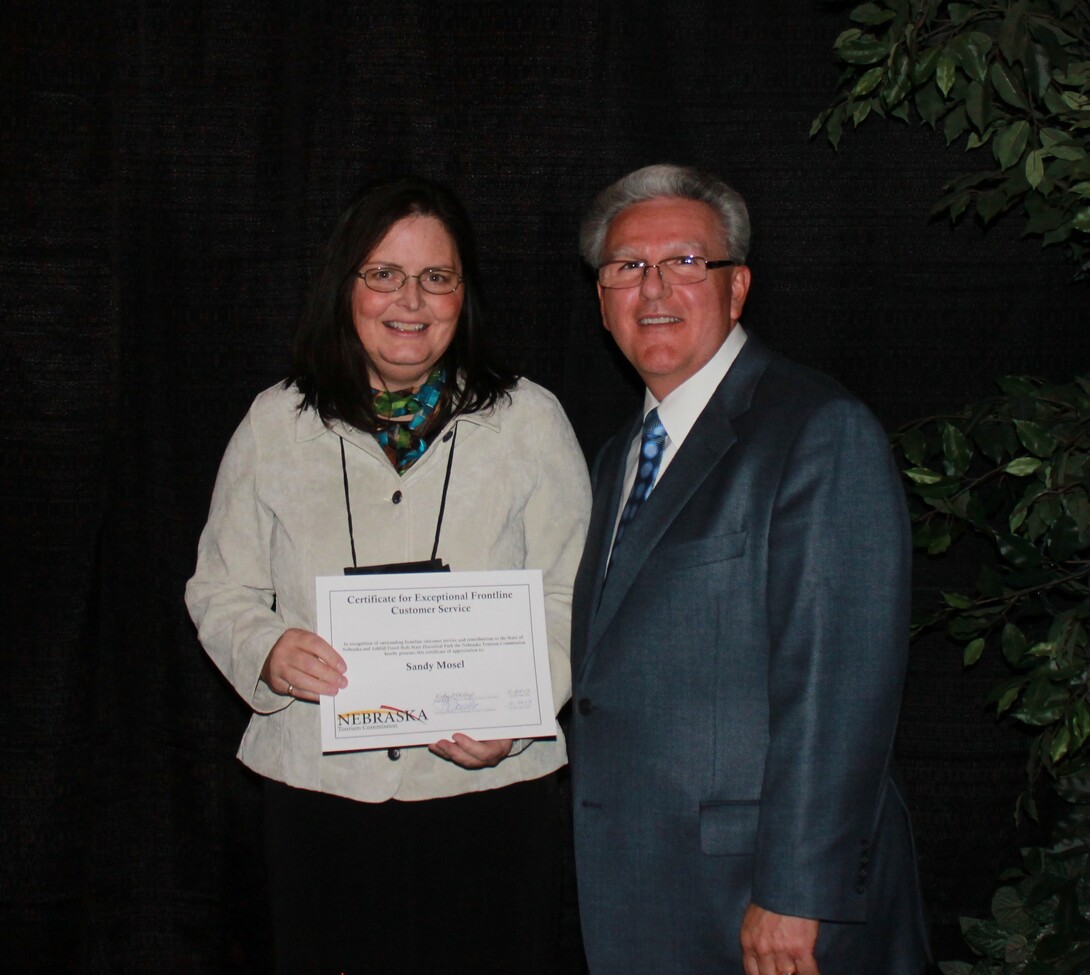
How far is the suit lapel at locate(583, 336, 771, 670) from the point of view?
5.41 feet

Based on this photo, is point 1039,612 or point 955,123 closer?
point 955,123

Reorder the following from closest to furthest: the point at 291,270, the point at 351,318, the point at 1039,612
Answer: the point at 351,318 → the point at 1039,612 → the point at 291,270

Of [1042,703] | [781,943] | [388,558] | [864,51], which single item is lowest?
[781,943]

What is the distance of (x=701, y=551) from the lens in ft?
5.27

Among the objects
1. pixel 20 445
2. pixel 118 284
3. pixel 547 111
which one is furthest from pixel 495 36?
pixel 20 445

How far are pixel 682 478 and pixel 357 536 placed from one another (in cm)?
59

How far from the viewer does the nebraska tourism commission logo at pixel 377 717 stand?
171 centimetres

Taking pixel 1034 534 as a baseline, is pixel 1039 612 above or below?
below

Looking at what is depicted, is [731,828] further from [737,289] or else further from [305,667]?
[737,289]

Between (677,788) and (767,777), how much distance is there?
0.15 metres

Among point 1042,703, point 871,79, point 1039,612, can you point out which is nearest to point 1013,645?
point 1042,703

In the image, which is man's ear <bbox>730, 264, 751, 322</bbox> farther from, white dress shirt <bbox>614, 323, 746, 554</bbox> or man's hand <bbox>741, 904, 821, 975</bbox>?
man's hand <bbox>741, 904, 821, 975</bbox>

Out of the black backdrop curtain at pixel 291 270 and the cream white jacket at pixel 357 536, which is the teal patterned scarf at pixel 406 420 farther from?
the black backdrop curtain at pixel 291 270

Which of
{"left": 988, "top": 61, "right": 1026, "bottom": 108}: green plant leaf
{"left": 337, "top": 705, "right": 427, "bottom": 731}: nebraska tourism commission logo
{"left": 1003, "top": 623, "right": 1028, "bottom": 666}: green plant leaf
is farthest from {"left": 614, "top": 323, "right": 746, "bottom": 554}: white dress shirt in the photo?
{"left": 1003, "top": 623, "right": 1028, "bottom": 666}: green plant leaf
